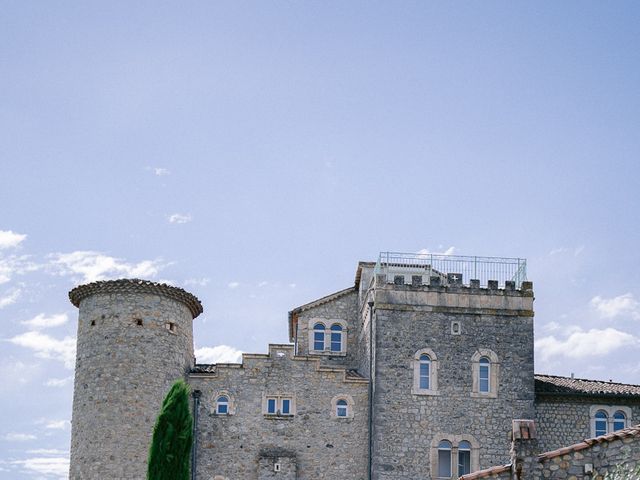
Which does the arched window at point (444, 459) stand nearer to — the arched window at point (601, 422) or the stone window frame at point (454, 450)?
the stone window frame at point (454, 450)

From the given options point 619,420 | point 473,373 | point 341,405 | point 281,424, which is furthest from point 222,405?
point 619,420

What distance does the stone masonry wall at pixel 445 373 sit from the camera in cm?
4394

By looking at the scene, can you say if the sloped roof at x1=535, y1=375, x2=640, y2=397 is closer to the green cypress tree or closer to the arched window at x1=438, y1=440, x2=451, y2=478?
the arched window at x1=438, y1=440, x2=451, y2=478

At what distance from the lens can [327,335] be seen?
48906mm

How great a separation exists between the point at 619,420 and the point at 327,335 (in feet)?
39.7

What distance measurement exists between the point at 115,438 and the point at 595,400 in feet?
60.1

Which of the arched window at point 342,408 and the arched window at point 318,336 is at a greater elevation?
the arched window at point 318,336

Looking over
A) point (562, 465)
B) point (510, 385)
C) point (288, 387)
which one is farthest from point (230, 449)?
point (562, 465)

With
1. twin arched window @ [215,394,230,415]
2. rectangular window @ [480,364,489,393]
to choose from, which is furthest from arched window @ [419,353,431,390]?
twin arched window @ [215,394,230,415]

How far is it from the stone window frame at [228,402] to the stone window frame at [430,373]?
267 inches

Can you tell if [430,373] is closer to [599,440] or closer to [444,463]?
[444,463]

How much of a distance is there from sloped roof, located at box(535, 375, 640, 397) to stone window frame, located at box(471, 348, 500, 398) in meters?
1.85

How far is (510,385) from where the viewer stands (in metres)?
44.9

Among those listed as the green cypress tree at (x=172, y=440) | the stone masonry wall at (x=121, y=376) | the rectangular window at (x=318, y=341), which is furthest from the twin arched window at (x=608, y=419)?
the green cypress tree at (x=172, y=440)
